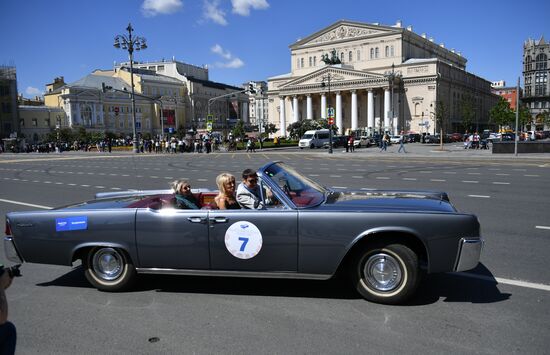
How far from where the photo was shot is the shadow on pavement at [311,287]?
468cm

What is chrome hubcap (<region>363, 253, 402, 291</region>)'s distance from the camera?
441cm

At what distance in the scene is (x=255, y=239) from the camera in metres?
4.54

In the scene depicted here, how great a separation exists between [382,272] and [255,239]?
129cm

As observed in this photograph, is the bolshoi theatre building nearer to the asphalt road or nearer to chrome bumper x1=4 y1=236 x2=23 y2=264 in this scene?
the asphalt road

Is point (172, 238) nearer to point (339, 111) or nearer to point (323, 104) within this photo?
point (323, 104)

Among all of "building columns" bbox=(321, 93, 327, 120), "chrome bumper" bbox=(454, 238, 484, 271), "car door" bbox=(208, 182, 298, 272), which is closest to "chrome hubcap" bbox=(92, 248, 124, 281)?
"car door" bbox=(208, 182, 298, 272)

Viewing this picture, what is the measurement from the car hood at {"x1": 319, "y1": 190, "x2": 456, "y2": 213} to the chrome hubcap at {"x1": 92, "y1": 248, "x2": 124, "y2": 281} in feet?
7.62

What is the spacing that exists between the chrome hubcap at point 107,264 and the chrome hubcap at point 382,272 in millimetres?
2648

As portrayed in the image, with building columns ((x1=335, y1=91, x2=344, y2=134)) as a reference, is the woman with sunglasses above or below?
below

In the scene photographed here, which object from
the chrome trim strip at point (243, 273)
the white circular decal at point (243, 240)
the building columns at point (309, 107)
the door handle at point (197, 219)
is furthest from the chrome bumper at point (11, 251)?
the building columns at point (309, 107)

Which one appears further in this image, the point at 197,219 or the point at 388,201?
the point at 388,201

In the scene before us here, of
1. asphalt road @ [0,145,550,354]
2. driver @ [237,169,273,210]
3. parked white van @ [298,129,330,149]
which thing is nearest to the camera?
asphalt road @ [0,145,550,354]

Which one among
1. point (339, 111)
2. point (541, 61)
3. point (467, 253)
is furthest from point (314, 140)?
point (541, 61)

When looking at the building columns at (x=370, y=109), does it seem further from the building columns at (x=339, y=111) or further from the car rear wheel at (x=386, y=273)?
the car rear wheel at (x=386, y=273)
